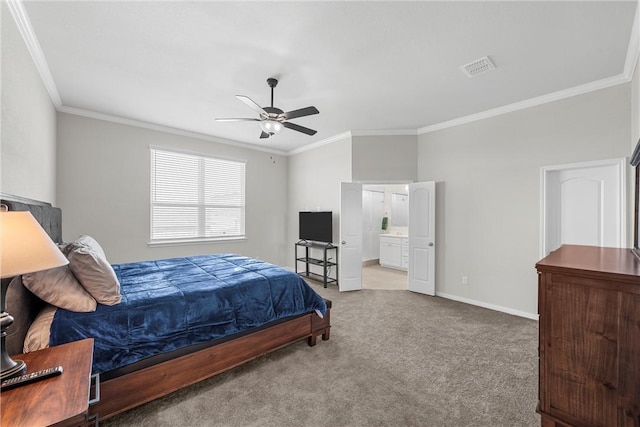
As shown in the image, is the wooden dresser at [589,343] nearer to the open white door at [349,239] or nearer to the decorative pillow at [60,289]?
the decorative pillow at [60,289]

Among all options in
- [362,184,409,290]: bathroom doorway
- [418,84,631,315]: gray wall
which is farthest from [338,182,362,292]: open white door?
[418,84,631,315]: gray wall

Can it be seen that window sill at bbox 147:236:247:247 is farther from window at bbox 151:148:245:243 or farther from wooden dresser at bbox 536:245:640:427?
wooden dresser at bbox 536:245:640:427

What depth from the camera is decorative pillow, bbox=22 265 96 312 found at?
166cm

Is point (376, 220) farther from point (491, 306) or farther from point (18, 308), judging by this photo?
point (18, 308)

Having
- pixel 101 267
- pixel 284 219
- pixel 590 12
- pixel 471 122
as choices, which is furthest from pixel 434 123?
pixel 101 267

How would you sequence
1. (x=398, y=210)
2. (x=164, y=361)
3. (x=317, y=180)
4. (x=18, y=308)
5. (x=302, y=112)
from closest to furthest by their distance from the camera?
(x=18, y=308)
(x=164, y=361)
(x=302, y=112)
(x=317, y=180)
(x=398, y=210)

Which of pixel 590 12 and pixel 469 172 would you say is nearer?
pixel 590 12

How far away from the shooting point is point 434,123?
4523mm

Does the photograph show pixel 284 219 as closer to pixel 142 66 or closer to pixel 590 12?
pixel 142 66

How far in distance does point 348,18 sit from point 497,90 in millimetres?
2289

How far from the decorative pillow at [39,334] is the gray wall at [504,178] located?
465cm

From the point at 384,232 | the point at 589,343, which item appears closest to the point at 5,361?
the point at 589,343

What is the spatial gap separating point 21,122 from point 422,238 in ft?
16.6

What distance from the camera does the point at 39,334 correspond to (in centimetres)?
159
